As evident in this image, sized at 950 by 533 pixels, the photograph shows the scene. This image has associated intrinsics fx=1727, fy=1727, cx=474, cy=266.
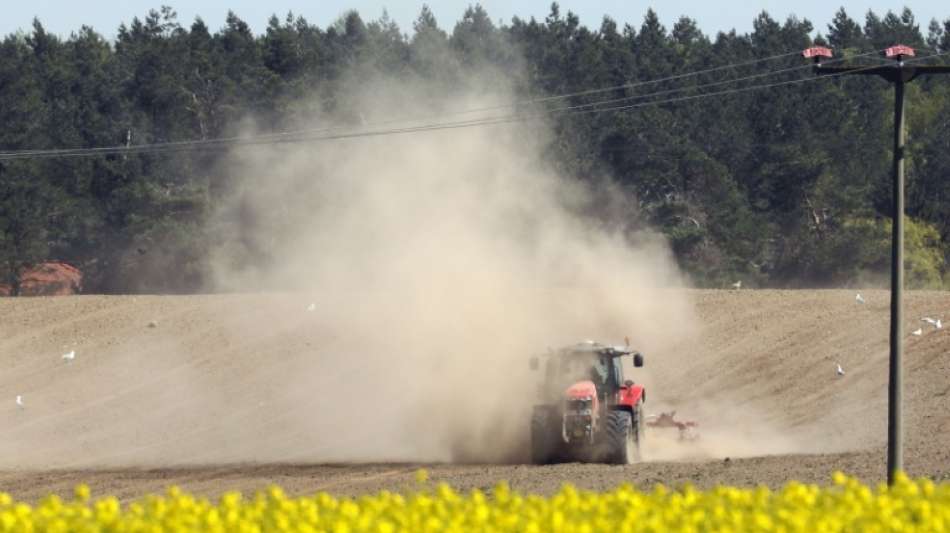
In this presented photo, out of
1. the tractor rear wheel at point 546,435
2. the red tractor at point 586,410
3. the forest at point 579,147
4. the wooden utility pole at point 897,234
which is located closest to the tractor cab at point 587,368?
the red tractor at point 586,410

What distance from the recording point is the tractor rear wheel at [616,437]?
29453 millimetres

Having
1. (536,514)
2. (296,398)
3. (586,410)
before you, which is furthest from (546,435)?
Result: (296,398)

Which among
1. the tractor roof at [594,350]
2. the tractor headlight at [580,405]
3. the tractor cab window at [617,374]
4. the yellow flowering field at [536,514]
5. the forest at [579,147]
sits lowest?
the yellow flowering field at [536,514]

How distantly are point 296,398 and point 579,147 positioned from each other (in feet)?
107

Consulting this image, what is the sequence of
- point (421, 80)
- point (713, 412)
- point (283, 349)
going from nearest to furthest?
point (713, 412), point (283, 349), point (421, 80)

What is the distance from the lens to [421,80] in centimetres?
5912

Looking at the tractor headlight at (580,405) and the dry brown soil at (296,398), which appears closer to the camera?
the tractor headlight at (580,405)

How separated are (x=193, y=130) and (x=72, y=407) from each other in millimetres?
37025

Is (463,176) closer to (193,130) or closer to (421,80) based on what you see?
(421,80)

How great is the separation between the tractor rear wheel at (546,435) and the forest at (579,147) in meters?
38.1

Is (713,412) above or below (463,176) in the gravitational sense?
below

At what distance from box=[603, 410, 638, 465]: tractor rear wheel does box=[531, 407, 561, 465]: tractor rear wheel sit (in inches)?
32.9

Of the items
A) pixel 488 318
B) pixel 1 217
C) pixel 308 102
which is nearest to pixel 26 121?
pixel 1 217

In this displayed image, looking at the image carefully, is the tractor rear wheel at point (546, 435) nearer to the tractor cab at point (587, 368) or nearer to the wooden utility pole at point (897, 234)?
the tractor cab at point (587, 368)
